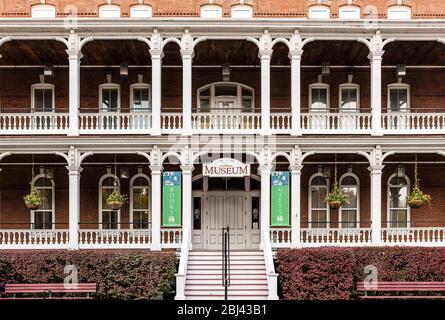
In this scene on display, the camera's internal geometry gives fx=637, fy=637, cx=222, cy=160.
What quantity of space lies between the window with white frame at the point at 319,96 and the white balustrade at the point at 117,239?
8.03m

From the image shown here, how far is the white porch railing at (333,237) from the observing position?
20828mm

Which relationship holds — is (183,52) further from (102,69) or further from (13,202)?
(13,202)

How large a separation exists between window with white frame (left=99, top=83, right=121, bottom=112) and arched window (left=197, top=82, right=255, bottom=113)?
311 cm

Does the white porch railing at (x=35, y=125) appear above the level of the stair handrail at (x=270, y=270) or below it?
above

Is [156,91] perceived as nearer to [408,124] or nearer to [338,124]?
[338,124]

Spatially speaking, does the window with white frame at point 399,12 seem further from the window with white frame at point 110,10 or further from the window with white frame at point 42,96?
the window with white frame at point 42,96

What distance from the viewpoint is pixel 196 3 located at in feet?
78.5

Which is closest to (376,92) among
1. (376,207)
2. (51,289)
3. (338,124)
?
(338,124)

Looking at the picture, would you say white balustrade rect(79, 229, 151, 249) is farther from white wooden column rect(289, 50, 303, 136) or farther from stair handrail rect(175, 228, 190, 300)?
white wooden column rect(289, 50, 303, 136)

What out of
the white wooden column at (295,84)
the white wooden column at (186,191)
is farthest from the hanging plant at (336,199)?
the white wooden column at (186,191)

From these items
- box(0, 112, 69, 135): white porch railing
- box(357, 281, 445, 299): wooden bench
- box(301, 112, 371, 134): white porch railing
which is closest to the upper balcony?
box(0, 112, 69, 135): white porch railing

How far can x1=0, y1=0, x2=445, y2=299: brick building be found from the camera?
2075 centimetres

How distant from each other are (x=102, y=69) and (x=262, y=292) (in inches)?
434
